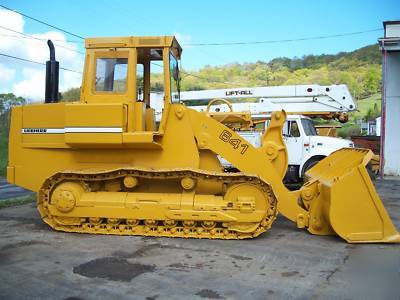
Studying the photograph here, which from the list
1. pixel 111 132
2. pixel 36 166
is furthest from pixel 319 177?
pixel 36 166

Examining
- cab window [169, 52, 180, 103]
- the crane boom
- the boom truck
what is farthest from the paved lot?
the crane boom

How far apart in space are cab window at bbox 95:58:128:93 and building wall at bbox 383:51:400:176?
1328 cm

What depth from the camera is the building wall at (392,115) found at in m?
17.9

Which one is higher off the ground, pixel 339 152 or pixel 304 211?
pixel 339 152

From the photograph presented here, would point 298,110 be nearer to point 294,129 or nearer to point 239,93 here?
point 294,129

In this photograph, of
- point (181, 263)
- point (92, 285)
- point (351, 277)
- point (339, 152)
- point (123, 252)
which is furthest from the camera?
point (339, 152)

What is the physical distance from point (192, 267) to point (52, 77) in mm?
4096

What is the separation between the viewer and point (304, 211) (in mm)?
7301

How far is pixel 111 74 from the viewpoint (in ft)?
24.2

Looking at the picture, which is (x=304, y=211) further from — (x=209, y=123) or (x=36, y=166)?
(x=36, y=166)

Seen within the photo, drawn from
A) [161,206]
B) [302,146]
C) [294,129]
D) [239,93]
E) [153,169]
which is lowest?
[161,206]

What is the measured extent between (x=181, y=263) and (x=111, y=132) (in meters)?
2.40

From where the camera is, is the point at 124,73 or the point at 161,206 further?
the point at 124,73

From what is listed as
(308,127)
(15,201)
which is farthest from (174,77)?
(308,127)
